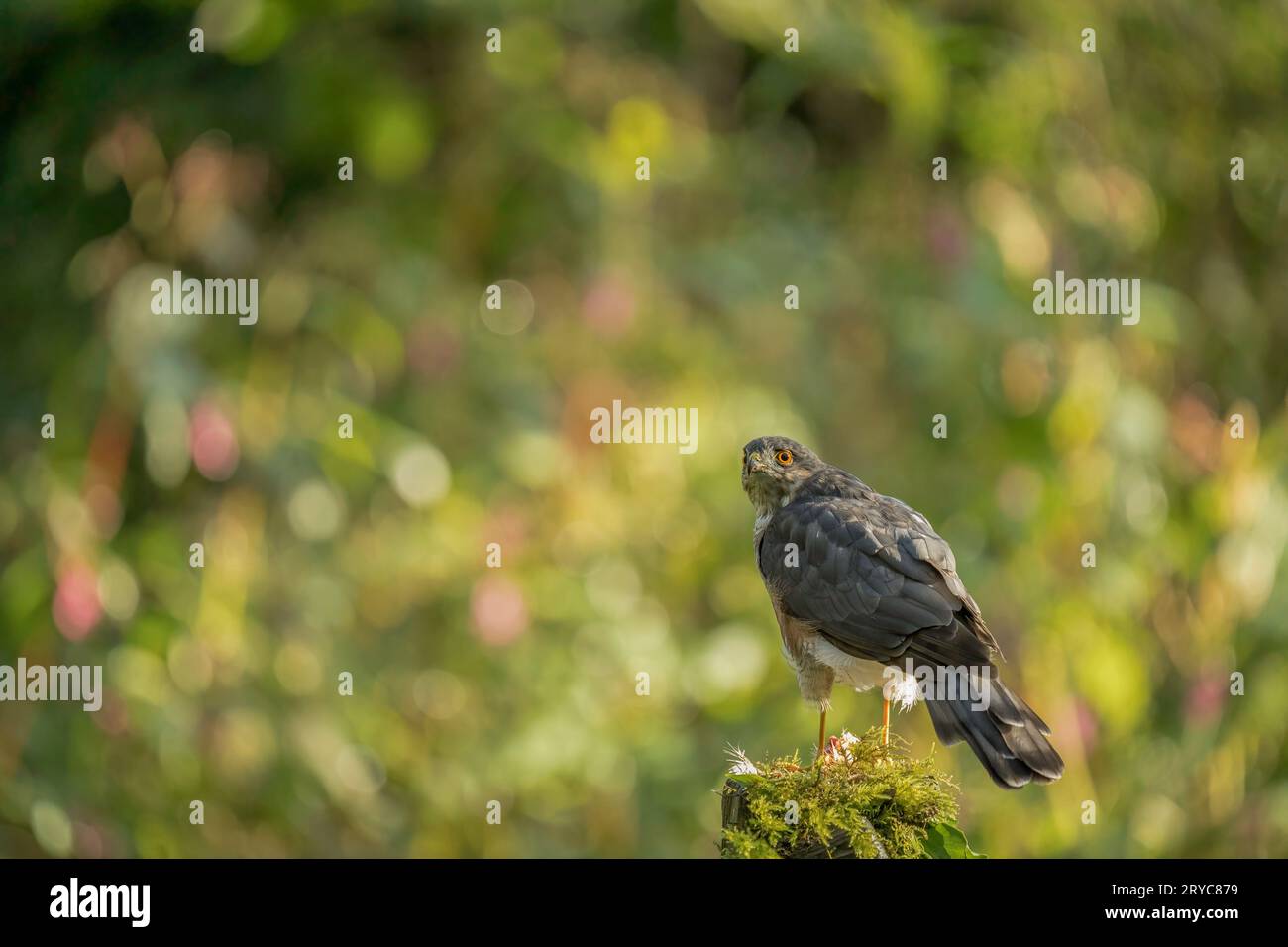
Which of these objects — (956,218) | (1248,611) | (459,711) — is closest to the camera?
(1248,611)

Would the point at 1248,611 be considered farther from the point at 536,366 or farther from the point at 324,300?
the point at 324,300

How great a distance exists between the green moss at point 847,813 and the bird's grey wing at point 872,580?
0.23 meters

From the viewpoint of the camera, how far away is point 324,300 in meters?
5.83

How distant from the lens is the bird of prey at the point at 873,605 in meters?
2.47

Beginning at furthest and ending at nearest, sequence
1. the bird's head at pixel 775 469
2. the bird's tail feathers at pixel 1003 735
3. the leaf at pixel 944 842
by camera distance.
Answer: the bird's head at pixel 775 469
the leaf at pixel 944 842
the bird's tail feathers at pixel 1003 735

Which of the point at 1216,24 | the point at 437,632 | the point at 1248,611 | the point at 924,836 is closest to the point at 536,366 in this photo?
the point at 437,632

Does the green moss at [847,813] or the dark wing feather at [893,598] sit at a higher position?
the dark wing feather at [893,598]

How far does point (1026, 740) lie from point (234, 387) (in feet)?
12.7

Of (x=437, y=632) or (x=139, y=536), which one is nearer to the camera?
(x=139, y=536)

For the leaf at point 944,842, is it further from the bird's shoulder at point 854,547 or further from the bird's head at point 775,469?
the bird's head at point 775,469

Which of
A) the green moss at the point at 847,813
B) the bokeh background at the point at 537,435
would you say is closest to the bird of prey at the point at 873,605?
the green moss at the point at 847,813

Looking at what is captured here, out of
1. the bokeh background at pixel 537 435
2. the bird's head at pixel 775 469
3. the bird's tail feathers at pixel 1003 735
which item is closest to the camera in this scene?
the bird's tail feathers at pixel 1003 735

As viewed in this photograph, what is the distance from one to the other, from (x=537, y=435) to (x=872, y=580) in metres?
3.16

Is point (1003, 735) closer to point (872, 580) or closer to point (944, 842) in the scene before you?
point (944, 842)
